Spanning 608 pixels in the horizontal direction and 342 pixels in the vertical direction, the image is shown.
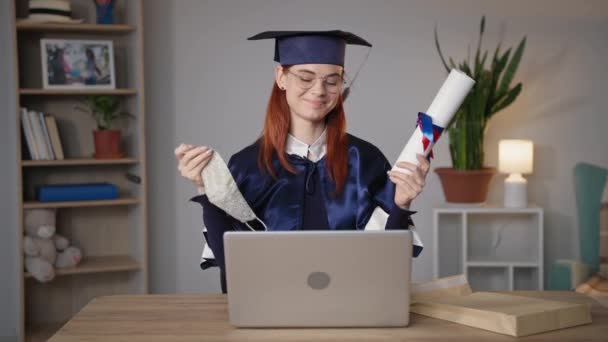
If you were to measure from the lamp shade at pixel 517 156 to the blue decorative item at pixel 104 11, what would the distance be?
2277mm

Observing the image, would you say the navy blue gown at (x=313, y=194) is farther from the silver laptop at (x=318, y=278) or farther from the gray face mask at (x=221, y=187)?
the silver laptop at (x=318, y=278)

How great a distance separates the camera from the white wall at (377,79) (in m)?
4.54

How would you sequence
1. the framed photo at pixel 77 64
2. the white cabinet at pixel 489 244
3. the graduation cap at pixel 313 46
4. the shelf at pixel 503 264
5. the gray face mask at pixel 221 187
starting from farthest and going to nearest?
the white cabinet at pixel 489 244, the shelf at pixel 503 264, the framed photo at pixel 77 64, the graduation cap at pixel 313 46, the gray face mask at pixel 221 187

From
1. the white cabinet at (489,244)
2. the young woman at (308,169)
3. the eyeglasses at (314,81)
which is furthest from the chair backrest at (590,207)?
the eyeglasses at (314,81)

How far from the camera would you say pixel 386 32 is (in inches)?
181

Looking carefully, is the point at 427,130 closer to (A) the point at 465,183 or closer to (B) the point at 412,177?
(B) the point at 412,177

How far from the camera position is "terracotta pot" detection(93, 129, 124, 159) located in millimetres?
4199

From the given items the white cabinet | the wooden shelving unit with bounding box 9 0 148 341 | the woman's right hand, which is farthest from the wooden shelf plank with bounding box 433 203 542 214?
the woman's right hand

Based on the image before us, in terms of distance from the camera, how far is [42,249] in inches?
160

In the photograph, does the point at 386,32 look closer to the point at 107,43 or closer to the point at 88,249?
the point at 107,43

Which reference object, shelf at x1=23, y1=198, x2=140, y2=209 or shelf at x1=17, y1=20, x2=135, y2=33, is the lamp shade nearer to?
shelf at x1=23, y1=198, x2=140, y2=209

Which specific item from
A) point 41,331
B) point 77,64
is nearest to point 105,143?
point 77,64

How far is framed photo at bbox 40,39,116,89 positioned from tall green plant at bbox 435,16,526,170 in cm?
183

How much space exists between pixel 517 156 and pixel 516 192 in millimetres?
199
